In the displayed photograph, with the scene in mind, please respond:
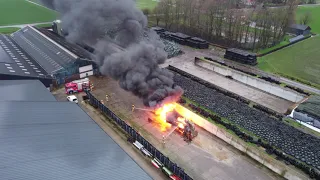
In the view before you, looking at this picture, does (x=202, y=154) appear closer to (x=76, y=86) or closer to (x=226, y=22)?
(x=76, y=86)

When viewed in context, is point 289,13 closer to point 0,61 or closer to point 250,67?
point 250,67

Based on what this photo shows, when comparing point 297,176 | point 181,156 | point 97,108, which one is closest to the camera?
point 297,176

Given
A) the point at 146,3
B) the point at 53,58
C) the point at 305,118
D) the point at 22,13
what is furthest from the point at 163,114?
the point at 146,3

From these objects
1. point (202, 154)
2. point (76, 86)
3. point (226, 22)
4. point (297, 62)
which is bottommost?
point (202, 154)

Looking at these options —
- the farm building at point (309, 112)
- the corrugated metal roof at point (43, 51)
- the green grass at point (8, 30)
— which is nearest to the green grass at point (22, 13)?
the green grass at point (8, 30)

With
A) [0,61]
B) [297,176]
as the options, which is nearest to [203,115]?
[297,176]

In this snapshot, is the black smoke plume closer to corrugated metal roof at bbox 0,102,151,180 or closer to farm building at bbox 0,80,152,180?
farm building at bbox 0,80,152,180

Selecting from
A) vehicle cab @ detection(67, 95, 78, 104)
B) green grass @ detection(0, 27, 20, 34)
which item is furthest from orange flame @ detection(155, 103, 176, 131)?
green grass @ detection(0, 27, 20, 34)
